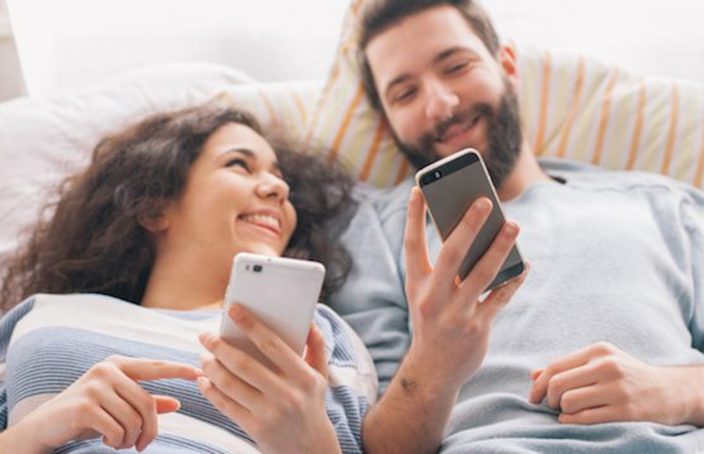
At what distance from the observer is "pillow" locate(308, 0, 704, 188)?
147 cm

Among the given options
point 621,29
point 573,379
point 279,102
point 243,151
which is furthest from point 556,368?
point 621,29

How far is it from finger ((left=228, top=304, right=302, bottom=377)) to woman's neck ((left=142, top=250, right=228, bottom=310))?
43 cm

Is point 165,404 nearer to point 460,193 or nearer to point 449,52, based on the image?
point 460,193

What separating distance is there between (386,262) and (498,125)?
324mm

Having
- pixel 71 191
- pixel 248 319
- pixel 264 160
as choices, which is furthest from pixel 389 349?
pixel 71 191

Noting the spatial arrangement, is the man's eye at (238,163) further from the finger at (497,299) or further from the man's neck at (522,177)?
the finger at (497,299)

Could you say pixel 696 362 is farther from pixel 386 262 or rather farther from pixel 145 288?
pixel 145 288

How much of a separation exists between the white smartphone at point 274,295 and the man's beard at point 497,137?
0.67 metres

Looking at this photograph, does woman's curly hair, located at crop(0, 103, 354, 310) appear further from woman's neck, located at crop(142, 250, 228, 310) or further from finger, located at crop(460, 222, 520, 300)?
finger, located at crop(460, 222, 520, 300)

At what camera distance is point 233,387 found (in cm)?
72

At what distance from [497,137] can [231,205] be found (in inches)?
18.6

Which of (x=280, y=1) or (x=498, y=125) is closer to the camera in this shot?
(x=498, y=125)

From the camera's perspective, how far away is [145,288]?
1.25 metres

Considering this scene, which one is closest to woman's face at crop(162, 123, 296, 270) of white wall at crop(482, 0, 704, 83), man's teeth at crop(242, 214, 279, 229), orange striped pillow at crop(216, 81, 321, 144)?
man's teeth at crop(242, 214, 279, 229)
